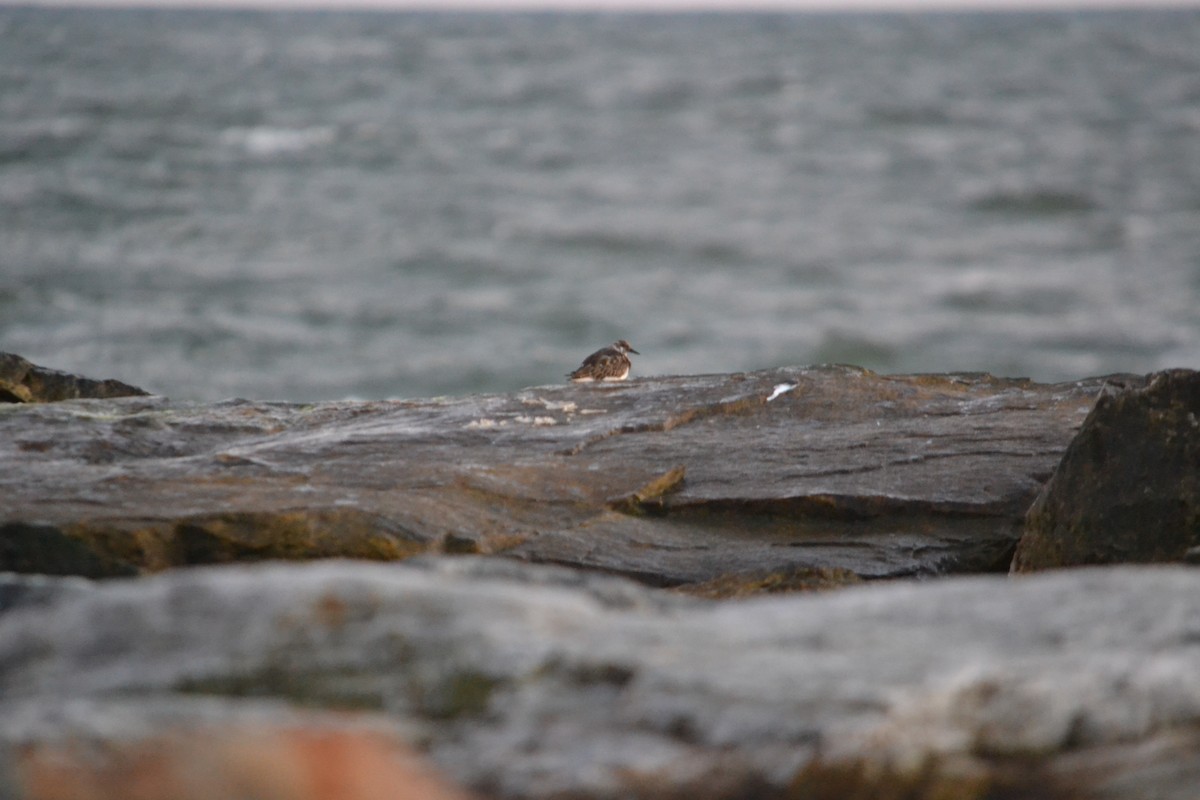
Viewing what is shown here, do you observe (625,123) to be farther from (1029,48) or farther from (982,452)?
(982,452)

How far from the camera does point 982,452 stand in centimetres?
698

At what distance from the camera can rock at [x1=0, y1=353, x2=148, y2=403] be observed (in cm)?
808

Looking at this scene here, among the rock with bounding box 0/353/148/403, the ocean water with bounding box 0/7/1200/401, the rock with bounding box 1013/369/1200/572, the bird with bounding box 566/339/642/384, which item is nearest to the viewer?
the rock with bounding box 1013/369/1200/572

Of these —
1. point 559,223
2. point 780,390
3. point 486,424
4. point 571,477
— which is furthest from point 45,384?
point 559,223

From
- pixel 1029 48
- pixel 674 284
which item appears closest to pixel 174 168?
pixel 674 284

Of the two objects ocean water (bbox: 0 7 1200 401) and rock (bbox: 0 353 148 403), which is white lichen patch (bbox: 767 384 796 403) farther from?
ocean water (bbox: 0 7 1200 401)

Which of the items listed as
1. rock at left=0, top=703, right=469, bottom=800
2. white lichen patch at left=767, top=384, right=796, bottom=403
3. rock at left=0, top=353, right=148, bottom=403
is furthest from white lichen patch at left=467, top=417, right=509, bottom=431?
rock at left=0, top=703, right=469, bottom=800

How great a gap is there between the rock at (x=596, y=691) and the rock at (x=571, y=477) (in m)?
2.30

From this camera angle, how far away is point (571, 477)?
6.66 meters

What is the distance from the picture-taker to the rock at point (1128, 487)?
→ 5.62 m

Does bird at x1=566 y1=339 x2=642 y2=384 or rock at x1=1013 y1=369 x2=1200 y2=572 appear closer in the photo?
rock at x1=1013 y1=369 x2=1200 y2=572

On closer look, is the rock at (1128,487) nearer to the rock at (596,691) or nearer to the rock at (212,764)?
the rock at (596,691)

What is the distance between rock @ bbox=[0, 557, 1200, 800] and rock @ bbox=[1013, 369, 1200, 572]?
2.35 metres

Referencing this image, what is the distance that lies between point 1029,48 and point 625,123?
199 ft
